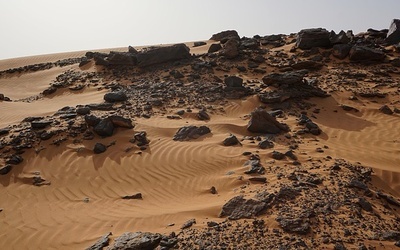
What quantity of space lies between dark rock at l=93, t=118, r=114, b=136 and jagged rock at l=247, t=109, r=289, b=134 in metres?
4.37

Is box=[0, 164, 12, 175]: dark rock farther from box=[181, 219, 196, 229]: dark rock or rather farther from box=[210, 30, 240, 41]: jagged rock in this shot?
box=[210, 30, 240, 41]: jagged rock

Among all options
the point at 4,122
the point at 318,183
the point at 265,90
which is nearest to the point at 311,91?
the point at 265,90

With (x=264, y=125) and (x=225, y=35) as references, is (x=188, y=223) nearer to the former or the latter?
(x=264, y=125)

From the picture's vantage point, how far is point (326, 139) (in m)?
9.12

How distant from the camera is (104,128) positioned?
30.1 ft

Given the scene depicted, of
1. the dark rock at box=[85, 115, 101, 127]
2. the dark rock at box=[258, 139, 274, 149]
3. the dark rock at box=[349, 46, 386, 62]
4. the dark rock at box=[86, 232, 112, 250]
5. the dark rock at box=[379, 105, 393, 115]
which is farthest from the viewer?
the dark rock at box=[349, 46, 386, 62]

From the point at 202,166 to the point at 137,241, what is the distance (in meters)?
3.28

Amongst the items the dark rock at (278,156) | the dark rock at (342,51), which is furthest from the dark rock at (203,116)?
the dark rock at (342,51)

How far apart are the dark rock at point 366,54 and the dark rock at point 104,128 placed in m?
12.6

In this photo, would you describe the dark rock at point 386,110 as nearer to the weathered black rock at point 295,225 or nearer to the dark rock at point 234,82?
the dark rock at point 234,82

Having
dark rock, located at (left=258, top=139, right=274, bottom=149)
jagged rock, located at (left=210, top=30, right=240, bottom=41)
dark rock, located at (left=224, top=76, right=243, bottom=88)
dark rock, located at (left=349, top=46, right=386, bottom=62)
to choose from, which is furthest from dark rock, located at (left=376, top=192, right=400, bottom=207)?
jagged rock, located at (left=210, top=30, right=240, bottom=41)

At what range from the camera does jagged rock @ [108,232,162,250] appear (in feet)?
14.9

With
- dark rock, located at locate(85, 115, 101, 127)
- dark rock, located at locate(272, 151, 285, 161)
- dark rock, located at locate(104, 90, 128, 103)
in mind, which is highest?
dark rock, located at locate(104, 90, 128, 103)

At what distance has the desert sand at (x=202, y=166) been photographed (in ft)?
16.3
